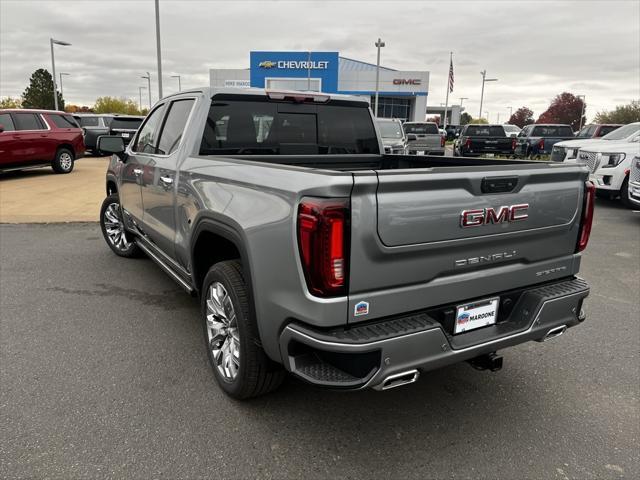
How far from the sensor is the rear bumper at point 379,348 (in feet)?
7.34

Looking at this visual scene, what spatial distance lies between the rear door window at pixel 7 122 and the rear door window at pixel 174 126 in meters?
11.3

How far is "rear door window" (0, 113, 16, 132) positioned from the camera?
1320 cm

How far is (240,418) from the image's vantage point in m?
2.95

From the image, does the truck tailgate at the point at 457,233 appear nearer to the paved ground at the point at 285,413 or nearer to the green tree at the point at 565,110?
the paved ground at the point at 285,413

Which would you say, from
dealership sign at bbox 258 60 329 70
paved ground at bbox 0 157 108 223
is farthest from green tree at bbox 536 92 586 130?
paved ground at bbox 0 157 108 223

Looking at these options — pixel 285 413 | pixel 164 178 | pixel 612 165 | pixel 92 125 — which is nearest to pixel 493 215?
pixel 285 413

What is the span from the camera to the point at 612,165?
1051cm

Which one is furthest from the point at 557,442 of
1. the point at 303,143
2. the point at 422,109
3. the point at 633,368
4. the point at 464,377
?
the point at 422,109

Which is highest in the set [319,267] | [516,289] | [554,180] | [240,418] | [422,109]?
[422,109]

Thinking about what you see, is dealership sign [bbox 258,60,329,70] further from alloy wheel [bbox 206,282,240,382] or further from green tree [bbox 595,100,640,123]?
alloy wheel [bbox 206,282,240,382]

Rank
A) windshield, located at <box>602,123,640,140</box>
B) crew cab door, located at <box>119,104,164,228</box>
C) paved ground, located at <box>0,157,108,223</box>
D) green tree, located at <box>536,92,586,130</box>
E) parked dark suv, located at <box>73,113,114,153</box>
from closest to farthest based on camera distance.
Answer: crew cab door, located at <box>119,104,164,228</box> → paved ground, located at <box>0,157,108,223</box> → windshield, located at <box>602,123,640,140</box> → parked dark suv, located at <box>73,113,114,153</box> → green tree, located at <box>536,92,586,130</box>

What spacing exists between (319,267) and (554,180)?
1.52m

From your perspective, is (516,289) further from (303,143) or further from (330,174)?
(303,143)

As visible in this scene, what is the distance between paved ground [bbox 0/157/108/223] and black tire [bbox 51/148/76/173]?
22 centimetres
